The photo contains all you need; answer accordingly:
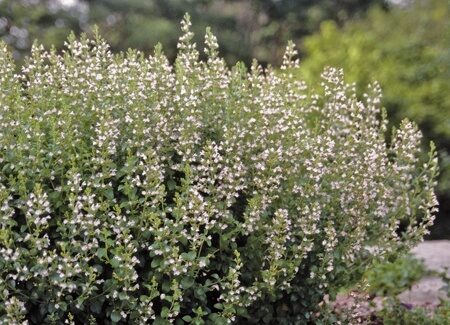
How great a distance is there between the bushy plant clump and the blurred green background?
1763 mm

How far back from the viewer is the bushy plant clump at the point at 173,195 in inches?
135

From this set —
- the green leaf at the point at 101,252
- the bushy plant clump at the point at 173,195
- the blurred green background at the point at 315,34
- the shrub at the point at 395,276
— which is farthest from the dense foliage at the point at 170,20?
the green leaf at the point at 101,252

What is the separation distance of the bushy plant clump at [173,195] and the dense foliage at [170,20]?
1204cm

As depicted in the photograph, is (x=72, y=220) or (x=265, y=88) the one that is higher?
(x=265, y=88)

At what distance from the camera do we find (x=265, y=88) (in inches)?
168

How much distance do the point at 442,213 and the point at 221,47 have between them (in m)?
8.91

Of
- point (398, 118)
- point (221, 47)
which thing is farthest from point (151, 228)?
point (221, 47)

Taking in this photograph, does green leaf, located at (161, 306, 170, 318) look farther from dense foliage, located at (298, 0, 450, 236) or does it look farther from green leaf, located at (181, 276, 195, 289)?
dense foliage, located at (298, 0, 450, 236)

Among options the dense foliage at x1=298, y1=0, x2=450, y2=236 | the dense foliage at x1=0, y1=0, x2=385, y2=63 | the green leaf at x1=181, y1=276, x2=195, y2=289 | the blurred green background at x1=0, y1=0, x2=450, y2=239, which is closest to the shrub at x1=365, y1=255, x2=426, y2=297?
the blurred green background at x1=0, y1=0, x2=450, y2=239

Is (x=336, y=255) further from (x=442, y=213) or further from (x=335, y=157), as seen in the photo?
(x=442, y=213)

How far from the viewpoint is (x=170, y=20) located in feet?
58.3

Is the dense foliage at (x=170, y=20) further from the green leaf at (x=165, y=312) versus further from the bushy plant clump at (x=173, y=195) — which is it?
the green leaf at (x=165, y=312)

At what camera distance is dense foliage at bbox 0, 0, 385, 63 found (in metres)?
15.9

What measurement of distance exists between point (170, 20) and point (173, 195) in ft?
47.2
